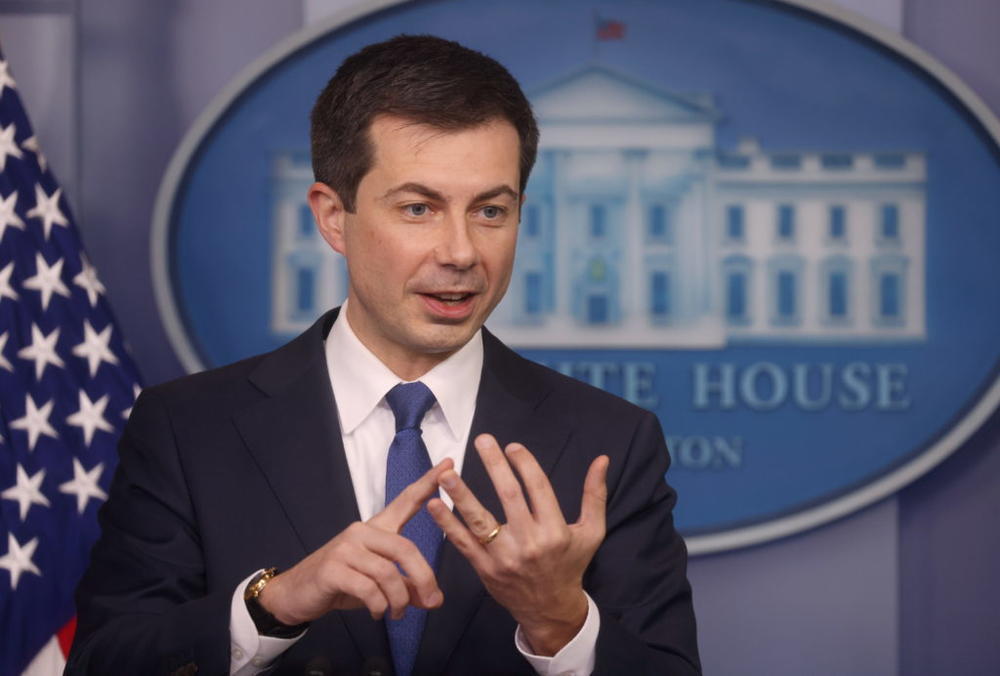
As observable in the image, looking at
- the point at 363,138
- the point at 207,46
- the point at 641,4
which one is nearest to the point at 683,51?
the point at 641,4

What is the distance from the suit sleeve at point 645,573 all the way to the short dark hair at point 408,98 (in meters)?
0.48

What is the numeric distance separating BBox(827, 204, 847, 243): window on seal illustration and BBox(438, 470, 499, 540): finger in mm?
1762

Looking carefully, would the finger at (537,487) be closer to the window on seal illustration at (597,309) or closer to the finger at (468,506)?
the finger at (468,506)

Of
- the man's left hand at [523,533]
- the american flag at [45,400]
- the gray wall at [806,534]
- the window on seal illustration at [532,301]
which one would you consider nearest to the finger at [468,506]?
the man's left hand at [523,533]

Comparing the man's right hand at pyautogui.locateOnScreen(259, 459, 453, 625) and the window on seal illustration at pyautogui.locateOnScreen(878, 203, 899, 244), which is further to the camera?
the window on seal illustration at pyautogui.locateOnScreen(878, 203, 899, 244)

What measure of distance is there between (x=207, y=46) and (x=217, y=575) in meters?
1.73

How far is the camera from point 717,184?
2859mm

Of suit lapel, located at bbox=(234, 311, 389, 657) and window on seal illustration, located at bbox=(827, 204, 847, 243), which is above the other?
window on seal illustration, located at bbox=(827, 204, 847, 243)

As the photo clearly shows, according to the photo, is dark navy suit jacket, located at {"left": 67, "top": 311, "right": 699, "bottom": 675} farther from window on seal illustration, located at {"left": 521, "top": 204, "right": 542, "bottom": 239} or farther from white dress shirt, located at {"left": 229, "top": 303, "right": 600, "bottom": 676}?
window on seal illustration, located at {"left": 521, "top": 204, "right": 542, "bottom": 239}

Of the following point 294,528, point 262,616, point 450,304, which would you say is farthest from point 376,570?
point 450,304

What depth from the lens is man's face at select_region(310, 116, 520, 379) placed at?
162 cm

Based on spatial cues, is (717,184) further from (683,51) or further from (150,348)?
(150,348)

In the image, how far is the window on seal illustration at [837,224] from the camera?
285cm

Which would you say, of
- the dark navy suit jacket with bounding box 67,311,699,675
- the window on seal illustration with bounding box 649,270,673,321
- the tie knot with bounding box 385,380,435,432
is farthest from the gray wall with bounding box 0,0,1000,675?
the tie knot with bounding box 385,380,435,432
